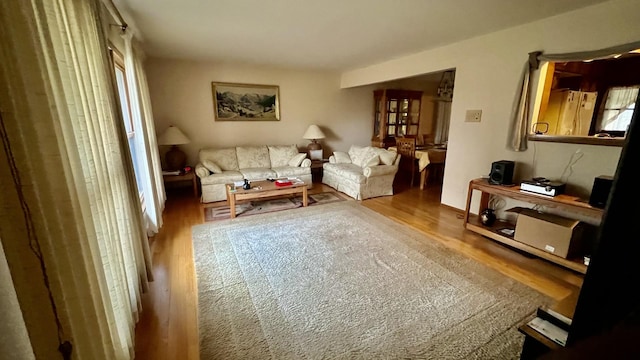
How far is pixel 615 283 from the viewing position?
471mm

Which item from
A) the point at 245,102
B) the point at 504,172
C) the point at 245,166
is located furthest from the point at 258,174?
the point at 504,172

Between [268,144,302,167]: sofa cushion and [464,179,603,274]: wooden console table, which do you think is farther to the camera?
[268,144,302,167]: sofa cushion

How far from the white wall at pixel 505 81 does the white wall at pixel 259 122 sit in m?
1.89

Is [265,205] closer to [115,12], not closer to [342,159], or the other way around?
[342,159]

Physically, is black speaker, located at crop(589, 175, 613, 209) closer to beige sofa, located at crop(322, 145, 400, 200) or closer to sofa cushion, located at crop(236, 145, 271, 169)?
beige sofa, located at crop(322, 145, 400, 200)

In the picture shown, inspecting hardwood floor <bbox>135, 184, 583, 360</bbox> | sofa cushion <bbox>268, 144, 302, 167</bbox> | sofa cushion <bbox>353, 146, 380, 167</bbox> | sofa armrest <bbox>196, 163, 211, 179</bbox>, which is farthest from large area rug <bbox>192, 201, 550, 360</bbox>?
sofa cushion <bbox>268, 144, 302, 167</bbox>

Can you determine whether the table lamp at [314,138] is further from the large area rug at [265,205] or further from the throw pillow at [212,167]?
the throw pillow at [212,167]

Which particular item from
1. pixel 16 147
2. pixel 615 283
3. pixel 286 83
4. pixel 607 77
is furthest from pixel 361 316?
pixel 286 83

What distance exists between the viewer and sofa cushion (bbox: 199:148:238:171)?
453 centimetres

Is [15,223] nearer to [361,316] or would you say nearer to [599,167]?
[361,316]

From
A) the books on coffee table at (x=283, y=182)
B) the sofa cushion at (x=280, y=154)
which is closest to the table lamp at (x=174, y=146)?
the sofa cushion at (x=280, y=154)

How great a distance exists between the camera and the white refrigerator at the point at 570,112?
106 inches

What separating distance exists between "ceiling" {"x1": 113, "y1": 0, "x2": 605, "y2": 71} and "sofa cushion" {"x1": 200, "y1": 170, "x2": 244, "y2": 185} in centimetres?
188

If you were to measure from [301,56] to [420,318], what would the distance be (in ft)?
12.8
